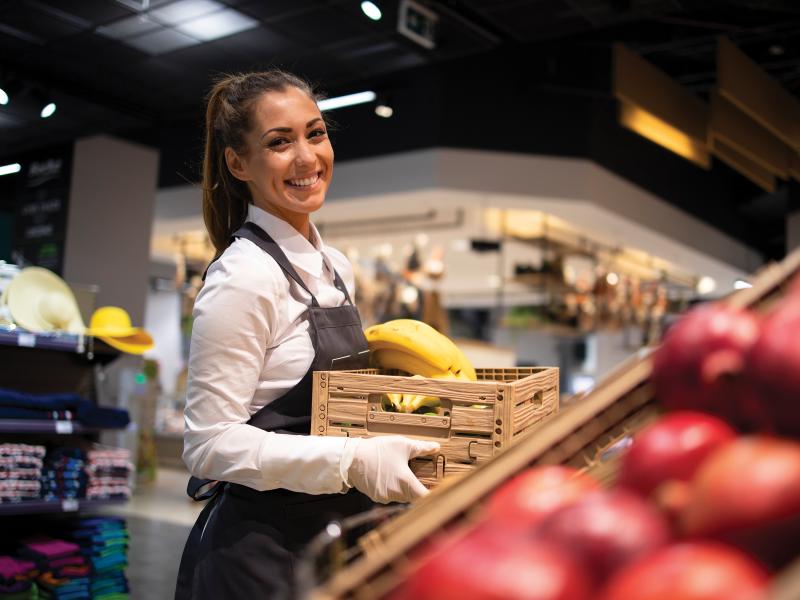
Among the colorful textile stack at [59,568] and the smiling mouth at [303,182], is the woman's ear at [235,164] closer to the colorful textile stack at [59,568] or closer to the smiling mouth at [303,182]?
the smiling mouth at [303,182]

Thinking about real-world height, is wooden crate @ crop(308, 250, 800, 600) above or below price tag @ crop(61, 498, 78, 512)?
above

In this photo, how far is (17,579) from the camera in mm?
4246

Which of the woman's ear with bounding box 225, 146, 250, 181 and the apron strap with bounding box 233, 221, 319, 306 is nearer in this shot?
the apron strap with bounding box 233, 221, 319, 306

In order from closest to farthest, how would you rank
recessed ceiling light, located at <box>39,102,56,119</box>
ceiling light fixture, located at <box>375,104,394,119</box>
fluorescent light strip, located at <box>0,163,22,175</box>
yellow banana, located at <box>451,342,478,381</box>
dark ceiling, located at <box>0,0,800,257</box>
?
yellow banana, located at <box>451,342,478,381</box>, dark ceiling, located at <box>0,0,800,257</box>, recessed ceiling light, located at <box>39,102,56,119</box>, ceiling light fixture, located at <box>375,104,394,119</box>, fluorescent light strip, located at <box>0,163,22,175</box>

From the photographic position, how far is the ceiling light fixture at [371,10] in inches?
225

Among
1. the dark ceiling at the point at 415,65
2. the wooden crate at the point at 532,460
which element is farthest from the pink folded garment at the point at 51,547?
the wooden crate at the point at 532,460

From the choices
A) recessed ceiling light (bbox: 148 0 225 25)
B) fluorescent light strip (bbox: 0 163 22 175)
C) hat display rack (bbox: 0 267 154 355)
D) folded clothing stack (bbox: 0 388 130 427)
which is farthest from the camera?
fluorescent light strip (bbox: 0 163 22 175)

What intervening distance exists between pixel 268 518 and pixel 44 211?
23.0 ft

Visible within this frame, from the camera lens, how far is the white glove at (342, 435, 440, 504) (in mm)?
1442

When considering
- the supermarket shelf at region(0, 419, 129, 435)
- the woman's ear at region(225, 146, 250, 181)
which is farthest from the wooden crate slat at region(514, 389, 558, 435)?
the supermarket shelf at region(0, 419, 129, 435)

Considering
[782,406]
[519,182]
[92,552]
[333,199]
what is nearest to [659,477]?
[782,406]

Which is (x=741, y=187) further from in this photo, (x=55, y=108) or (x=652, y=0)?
(x=55, y=108)

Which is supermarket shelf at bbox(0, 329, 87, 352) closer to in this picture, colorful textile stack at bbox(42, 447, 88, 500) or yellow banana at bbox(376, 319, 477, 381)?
colorful textile stack at bbox(42, 447, 88, 500)

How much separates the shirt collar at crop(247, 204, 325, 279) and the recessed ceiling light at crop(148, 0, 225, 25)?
4.34m
